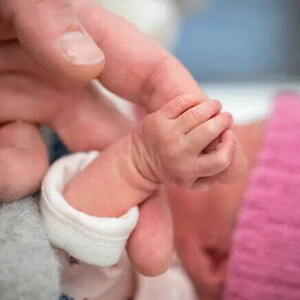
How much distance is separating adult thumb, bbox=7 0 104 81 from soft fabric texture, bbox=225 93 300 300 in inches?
7.9

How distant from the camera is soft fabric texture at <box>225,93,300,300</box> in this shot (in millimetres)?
456

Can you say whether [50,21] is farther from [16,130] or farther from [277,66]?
[277,66]

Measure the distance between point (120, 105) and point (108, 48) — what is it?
0.17 ft

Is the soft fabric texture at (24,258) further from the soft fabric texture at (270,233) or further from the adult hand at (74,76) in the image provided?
the soft fabric texture at (270,233)

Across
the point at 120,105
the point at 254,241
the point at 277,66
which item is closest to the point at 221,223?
the point at 254,241

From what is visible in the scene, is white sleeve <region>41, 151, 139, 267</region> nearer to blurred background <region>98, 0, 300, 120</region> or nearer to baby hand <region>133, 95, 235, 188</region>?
baby hand <region>133, 95, 235, 188</region>

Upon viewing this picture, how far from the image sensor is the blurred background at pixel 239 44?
2.63ft

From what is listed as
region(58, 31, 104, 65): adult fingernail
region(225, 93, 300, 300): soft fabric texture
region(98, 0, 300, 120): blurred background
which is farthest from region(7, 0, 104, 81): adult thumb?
region(98, 0, 300, 120): blurred background

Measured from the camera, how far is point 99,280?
0.34 meters

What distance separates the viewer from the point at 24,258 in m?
0.30

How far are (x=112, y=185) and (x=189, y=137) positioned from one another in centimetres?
6

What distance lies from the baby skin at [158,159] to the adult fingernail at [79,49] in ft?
0.13

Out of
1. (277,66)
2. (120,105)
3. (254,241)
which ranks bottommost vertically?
(277,66)

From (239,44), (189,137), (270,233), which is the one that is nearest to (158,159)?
(189,137)
